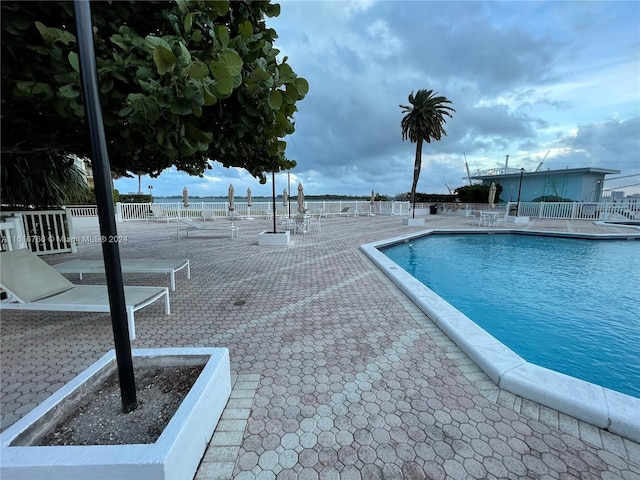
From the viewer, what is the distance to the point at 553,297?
5258mm

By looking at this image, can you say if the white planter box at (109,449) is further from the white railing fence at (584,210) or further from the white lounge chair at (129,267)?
the white railing fence at (584,210)

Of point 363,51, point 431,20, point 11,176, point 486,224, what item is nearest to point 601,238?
point 486,224

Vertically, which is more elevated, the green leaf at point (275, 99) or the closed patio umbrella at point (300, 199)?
the green leaf at point (275, 99)

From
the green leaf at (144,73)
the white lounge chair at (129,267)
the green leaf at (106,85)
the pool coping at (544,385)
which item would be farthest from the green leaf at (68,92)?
the pool coping at (544,385)

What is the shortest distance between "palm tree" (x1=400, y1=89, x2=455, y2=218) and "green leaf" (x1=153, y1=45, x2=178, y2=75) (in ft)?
64.5

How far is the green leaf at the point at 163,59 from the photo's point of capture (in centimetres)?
148

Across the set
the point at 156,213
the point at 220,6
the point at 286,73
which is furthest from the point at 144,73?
the point at 156,213

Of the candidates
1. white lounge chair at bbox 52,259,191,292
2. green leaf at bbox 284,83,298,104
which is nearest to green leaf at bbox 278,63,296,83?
green leaf at bbox 284,83,298,104

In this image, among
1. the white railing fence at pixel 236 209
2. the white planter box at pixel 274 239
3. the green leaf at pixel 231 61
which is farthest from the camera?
the white railing fence at pixel 236 209

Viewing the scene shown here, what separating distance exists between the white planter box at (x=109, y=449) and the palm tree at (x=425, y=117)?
65.0 feet

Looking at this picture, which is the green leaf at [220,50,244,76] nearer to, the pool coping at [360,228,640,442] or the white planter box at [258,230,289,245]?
the pool coping at [360,228,640,442]

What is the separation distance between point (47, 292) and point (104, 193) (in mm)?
2919

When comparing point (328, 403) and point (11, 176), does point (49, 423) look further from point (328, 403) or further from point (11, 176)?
point (11, 176)

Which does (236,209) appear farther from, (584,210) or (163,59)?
(584,210)
